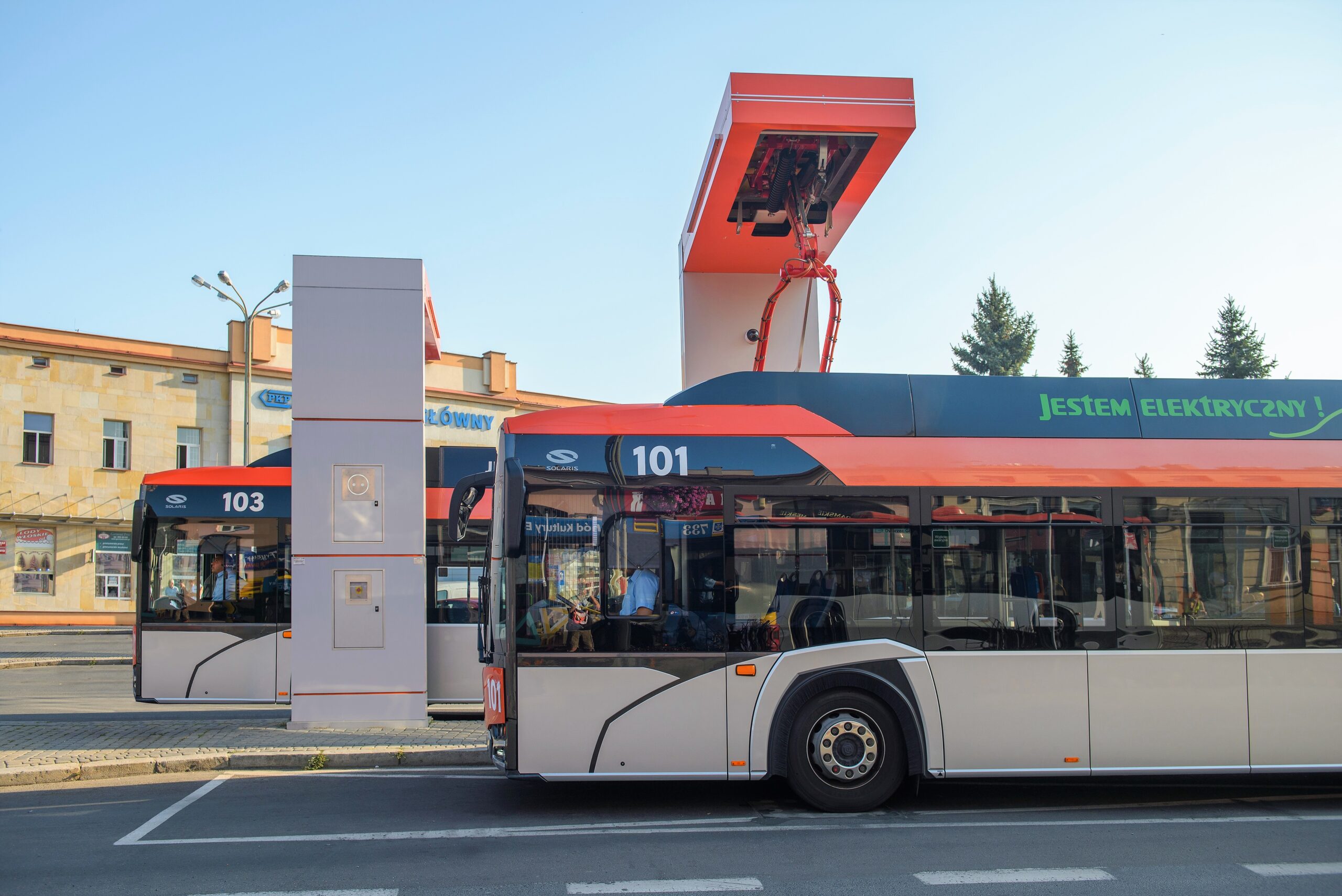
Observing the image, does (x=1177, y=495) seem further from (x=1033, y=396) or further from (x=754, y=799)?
(x=754, y=799)

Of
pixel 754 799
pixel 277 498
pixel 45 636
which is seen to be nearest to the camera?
pixel 754 799

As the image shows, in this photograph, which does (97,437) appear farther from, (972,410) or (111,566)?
(972,410)

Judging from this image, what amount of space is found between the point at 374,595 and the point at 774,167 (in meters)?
6.76

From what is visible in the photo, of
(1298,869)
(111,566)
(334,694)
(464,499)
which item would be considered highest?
(464,499)

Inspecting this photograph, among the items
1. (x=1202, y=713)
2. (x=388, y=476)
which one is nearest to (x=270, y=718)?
(x=388, y=476)

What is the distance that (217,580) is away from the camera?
1327 centimetres

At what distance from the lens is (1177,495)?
7.71 m

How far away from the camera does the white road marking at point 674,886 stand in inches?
221

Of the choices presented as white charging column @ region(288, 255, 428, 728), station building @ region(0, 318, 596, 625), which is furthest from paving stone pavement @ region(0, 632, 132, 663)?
white charging column @ region(288, 255, 428, 728)

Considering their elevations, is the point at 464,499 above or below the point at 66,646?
above

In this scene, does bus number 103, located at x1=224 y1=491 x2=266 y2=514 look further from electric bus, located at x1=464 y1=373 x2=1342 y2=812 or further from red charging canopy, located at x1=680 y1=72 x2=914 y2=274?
electric bus, located at x1=464 y1=373 x2=1342 y2=812

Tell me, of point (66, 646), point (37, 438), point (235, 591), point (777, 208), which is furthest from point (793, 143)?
point (37, 438)

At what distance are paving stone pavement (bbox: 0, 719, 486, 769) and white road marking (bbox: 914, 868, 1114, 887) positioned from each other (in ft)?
16.7

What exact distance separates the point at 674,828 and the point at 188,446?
34.1 meters
